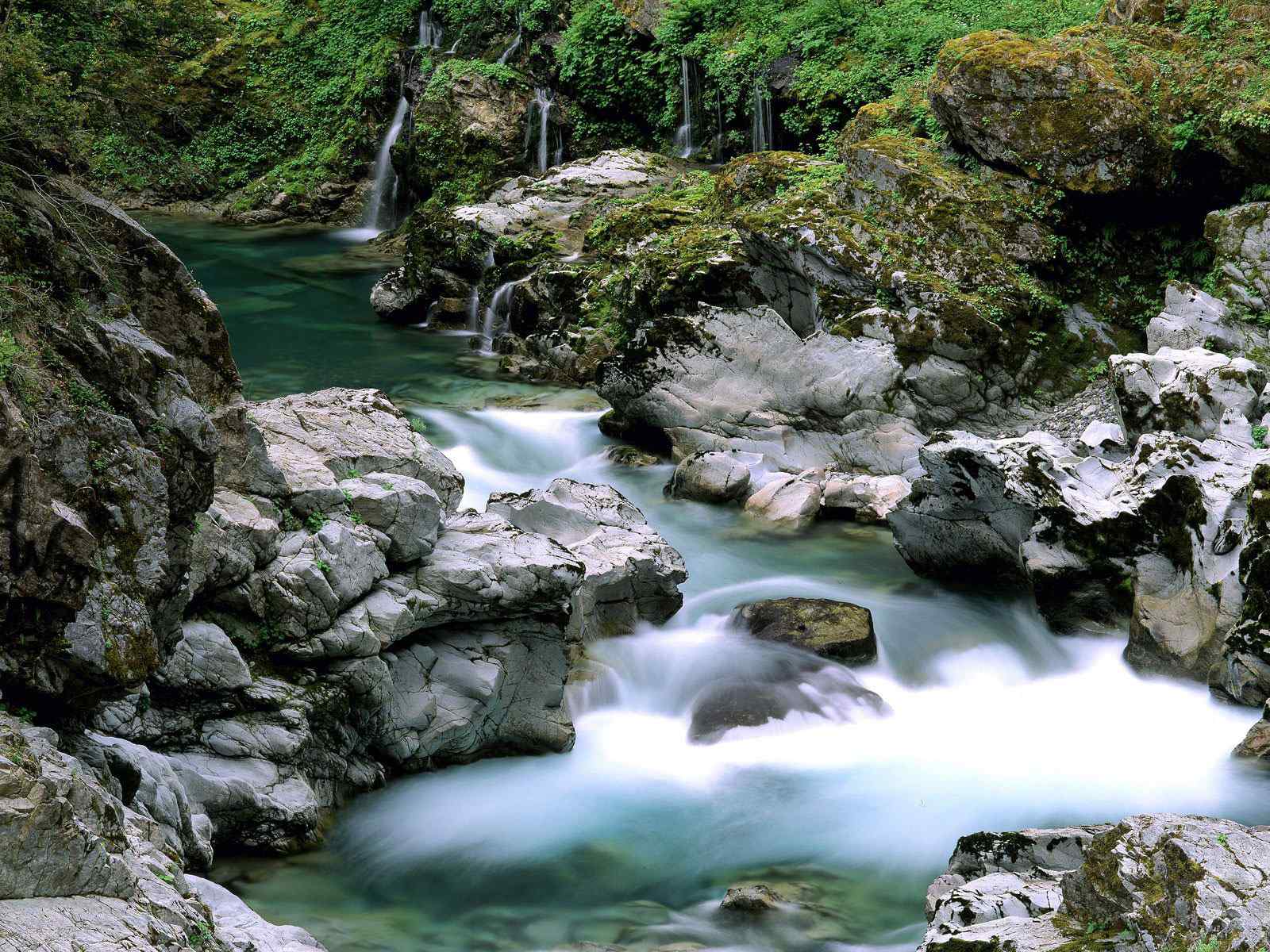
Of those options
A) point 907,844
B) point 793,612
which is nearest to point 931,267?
point 793,612

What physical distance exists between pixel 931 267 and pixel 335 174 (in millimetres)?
17144

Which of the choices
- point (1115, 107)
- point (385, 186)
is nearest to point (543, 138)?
point (385, 186)

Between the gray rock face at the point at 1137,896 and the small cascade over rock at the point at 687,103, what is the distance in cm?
1894

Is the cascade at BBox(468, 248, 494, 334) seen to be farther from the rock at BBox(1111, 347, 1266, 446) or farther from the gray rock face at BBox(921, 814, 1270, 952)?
the gray rock face at BBox(921, 814, 1270, 952)

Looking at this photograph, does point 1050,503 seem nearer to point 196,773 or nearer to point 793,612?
point 793,612

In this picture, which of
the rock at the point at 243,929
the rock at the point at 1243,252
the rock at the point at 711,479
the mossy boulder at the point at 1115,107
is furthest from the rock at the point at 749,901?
the mossy boulder at the point at 1115,107

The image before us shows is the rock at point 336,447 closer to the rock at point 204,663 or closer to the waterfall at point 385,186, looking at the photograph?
the rock at point 204,663

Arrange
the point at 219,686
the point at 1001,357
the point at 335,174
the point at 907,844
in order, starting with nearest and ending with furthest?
the point at 219,686 → the point at 907,844 → the point at 1001,357 → the point at 335,174

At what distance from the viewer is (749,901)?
709cm

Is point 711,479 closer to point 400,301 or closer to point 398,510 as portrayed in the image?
point 398,510

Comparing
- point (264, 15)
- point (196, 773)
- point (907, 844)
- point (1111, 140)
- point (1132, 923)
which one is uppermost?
point (264, 15)

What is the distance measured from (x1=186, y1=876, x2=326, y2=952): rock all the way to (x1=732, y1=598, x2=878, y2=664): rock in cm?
526

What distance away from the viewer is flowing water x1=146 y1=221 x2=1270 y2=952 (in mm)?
7055

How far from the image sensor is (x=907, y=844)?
26.0 feet
